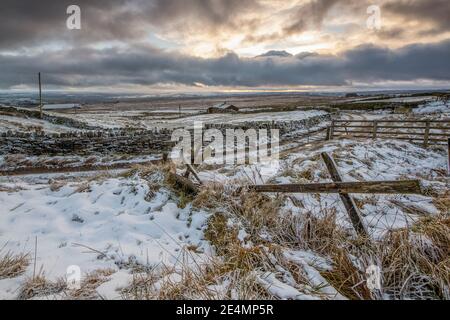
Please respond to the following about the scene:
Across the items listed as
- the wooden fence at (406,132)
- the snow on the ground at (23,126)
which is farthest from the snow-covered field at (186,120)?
the wooden fence at (406,132)

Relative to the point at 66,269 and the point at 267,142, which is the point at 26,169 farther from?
the point at 267,142

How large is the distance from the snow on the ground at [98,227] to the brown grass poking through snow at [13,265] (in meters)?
0.10

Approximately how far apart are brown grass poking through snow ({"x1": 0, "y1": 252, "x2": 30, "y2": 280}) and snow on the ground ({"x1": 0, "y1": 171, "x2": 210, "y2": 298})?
0.10 metres

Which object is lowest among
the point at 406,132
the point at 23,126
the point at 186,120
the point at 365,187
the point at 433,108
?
the point at 365,187

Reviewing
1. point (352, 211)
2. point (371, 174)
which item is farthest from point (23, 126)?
point (352, 211)

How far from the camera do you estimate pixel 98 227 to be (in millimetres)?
4168

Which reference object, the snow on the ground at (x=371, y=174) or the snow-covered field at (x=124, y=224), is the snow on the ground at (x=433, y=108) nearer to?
the snow on the ground at (x=371, y=174)

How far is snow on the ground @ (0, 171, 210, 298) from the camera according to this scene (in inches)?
130

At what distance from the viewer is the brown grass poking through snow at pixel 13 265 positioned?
2.85 meters

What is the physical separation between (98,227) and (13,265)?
1.28 metres

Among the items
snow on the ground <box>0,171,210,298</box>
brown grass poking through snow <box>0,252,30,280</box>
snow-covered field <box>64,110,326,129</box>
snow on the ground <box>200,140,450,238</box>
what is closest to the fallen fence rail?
snow on the ground <box>200,140,450,238</box>

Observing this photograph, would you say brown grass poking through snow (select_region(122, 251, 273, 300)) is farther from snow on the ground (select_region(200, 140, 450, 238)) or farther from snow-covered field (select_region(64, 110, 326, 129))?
snow-covered field (select_region(64, 110, 326, 129))

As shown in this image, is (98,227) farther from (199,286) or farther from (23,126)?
(23,126)
